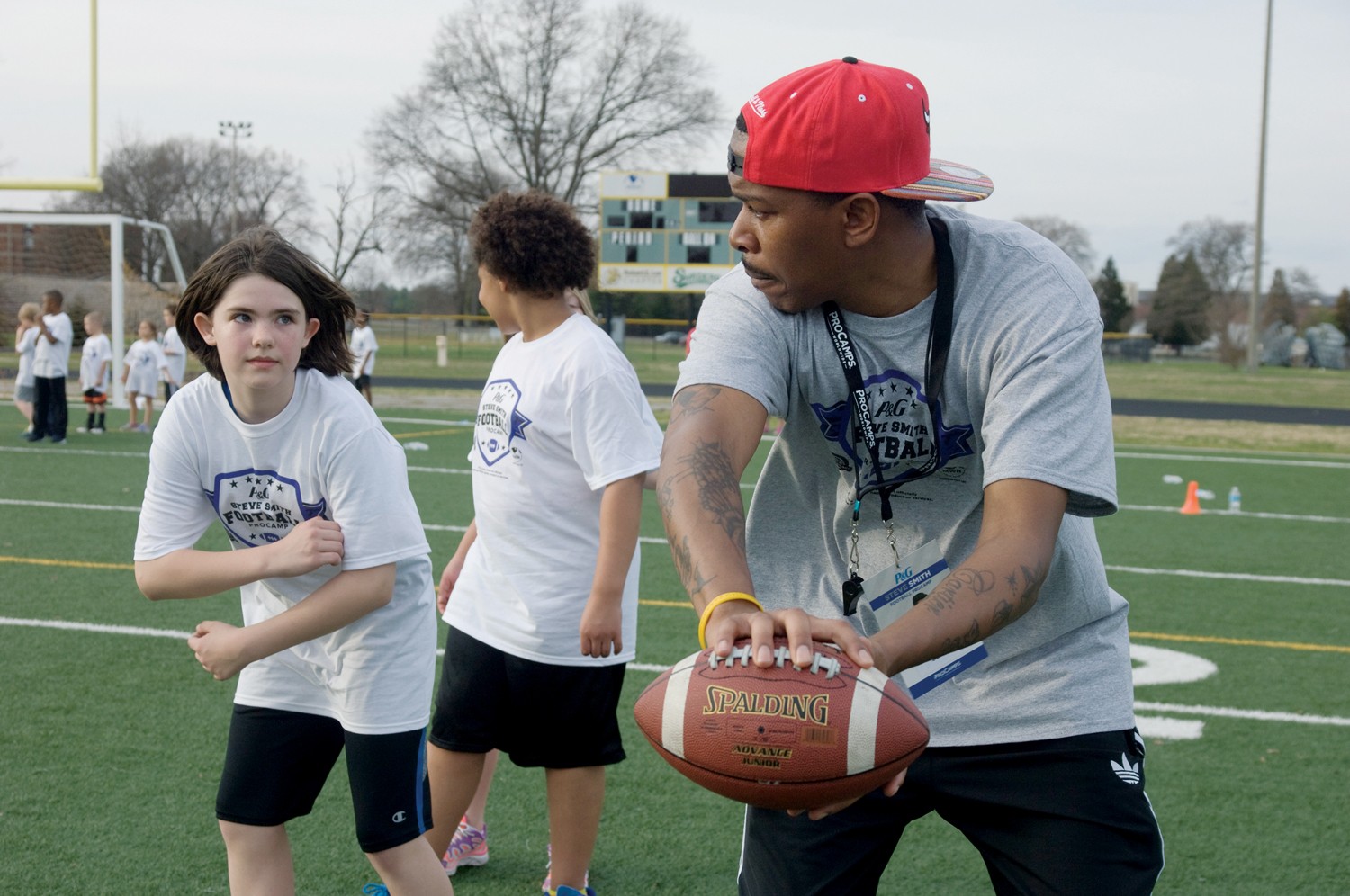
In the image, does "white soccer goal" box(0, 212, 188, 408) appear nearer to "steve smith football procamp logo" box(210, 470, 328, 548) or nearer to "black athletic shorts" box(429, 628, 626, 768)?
"black athletic shorts" box(429, 628, 626, 768)

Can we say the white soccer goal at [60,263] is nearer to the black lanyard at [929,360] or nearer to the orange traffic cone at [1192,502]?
the orange traffic cone at [1192,502]

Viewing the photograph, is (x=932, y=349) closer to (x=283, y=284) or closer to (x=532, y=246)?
(x=283, y=284)

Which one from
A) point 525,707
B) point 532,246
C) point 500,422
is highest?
point 532,246

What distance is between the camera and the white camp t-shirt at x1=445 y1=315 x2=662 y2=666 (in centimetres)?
368

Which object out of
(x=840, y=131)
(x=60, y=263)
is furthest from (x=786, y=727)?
(x=60, y=263)

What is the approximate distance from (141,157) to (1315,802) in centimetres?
5579

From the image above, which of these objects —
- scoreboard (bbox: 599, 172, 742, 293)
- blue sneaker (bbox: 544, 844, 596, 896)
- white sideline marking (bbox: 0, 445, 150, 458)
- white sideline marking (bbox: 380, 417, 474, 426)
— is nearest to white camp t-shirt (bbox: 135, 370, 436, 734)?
blue sneaker (bbox: 544, 844, 596, 896)

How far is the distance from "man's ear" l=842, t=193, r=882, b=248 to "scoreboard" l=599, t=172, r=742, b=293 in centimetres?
3071

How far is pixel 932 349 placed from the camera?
221 cm

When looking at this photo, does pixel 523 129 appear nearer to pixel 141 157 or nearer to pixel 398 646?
pixel 141 157

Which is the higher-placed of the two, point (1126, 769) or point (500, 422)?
point (500, 422)

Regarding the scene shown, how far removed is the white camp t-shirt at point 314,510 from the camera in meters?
2.89

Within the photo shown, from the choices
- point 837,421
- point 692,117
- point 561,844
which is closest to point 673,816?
point 561,844

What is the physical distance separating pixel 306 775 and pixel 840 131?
2004mm
